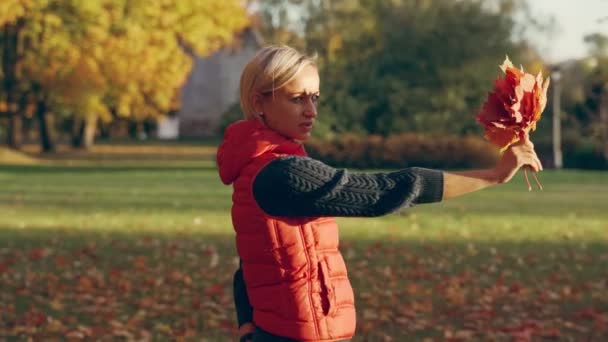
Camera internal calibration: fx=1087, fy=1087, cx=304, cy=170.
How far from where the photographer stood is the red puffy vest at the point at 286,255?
129 inches

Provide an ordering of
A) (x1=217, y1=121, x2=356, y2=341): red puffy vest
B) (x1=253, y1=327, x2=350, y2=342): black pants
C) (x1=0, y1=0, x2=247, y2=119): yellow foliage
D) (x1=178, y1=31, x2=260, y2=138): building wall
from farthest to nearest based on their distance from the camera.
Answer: (x1=178, y1=31, x2=260, y2=138): building wall → (x1=0, y1=0, x2=247, y2=119): yellow foliage → (x1=253, y1=327, x2=350, y2=342): black pants → (x1=217, y1=121, x2=356, y2=341): red puffy vest

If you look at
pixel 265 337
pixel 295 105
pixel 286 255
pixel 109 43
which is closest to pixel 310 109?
pixel 295 105

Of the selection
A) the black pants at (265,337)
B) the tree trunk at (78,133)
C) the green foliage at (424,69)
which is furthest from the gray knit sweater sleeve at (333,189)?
the tree trunk at (78,133)

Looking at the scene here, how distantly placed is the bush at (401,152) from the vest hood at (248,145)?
3863cm

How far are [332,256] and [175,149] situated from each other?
61.4 metres

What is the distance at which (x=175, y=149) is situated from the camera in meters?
64.2

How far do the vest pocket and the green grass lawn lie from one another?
16.4 feet

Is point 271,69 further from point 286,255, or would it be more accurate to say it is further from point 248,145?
point 286,255

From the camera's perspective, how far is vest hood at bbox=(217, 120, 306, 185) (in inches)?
130

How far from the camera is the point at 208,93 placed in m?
84.1

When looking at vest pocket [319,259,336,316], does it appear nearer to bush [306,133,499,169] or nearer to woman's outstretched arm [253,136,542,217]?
woman's outstretched arm [253,136,542,217]

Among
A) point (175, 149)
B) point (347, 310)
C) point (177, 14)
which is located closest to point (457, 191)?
point (347, 310)

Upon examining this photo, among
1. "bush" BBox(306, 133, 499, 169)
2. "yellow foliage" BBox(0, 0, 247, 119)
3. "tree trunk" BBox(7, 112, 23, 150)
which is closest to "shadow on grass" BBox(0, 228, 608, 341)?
"yellow foliage" BBox(0, 0, 247, 119)

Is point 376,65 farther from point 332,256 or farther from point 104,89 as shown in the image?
point 332,256
